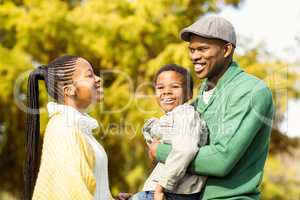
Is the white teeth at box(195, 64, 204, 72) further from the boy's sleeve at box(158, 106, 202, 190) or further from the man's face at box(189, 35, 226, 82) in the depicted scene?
the boy's sleeve at box(158, 106, 202, 190)

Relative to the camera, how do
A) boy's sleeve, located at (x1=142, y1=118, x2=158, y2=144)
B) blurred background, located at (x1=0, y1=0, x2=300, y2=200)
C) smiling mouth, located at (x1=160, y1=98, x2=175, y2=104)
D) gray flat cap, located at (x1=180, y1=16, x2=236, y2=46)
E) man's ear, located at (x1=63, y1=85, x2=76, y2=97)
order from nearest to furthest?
gray flat cap, located at (x1=180, y1=16, x2=236, y2=46) → man's ear, located at (x1=63, y1=85, x2=76, y2=97) → boy's sleeve, located at (x1=142, y1=118, x2=158, y2=144) → smiling mouth, located at (x1=160, y1=98, x2=175, y2=104) → blurred background, located at (x1=0, y1=0, x2=300, y2=200)

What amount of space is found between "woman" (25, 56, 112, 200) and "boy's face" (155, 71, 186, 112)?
0.39 meters

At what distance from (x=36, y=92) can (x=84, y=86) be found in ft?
1.13

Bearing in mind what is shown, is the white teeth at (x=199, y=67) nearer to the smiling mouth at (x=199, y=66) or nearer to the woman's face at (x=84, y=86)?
the smiling mouth at (x=199, y=66)

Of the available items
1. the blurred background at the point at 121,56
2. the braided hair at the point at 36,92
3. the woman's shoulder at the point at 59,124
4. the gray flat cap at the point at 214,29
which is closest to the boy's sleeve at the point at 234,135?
the gray flat cap at the point at 214,29

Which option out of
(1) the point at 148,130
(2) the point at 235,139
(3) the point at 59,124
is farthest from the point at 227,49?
(3) the point at 59,124

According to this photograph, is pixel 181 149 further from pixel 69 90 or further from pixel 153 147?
pixel 69 90

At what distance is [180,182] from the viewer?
9.87ft

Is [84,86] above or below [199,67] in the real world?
below

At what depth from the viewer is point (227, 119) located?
292 centimetres

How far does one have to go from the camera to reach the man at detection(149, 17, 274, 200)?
2.88 metres

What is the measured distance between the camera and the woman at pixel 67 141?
288 centimetres

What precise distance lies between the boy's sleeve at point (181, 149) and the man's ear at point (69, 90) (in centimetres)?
56

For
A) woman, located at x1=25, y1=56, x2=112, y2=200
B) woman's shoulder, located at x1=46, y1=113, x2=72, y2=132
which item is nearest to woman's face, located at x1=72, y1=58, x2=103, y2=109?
woman, located at x1=25, y1=56, x2=112, y2=200
